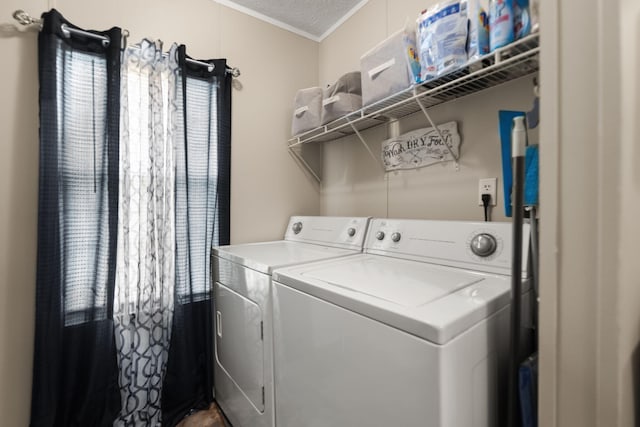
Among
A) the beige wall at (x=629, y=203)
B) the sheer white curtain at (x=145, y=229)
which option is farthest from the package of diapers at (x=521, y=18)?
the sheer white curtain at (x=145, y=229)

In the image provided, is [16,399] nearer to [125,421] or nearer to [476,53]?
[125,421]

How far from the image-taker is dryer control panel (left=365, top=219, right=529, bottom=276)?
3.33ft

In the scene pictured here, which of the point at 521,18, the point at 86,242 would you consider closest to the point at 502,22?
the point at 521,18

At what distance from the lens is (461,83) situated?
1.23 m

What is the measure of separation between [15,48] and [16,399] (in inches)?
65.4

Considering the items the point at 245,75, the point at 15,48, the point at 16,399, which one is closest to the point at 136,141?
the point at 15,48

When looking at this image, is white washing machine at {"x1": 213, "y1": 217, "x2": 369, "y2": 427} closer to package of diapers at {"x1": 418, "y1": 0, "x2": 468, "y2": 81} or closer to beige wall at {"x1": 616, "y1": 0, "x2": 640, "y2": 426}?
package of diapers at {"x1": 418, "y1": 0, "x2": 468, "y2": 81}

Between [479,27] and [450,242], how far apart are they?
810 millimetres

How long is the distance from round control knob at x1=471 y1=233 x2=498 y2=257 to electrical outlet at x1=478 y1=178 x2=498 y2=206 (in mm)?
327

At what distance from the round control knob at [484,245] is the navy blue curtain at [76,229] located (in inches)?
66.0

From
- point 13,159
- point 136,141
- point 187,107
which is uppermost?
point 187,107

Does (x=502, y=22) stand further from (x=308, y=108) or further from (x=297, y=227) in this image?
(x=297, y=227)

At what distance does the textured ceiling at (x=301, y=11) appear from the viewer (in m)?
1.95

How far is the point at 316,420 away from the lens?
0.91 meters
